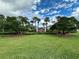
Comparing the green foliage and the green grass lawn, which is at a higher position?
the green foliage

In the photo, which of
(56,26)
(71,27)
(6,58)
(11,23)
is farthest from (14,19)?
(6,58)

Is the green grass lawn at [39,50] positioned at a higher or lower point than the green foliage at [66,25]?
lower

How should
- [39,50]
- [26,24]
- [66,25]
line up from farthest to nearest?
[26,24] → [66,25] → [39,50]

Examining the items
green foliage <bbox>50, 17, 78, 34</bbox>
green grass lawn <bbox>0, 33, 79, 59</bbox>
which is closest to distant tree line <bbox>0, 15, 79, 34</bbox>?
green foliage <bbox>50, 17, 78, 34</bbox>

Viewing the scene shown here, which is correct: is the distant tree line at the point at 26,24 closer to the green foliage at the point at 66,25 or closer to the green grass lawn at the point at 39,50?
the green foliage at the point at 66,25

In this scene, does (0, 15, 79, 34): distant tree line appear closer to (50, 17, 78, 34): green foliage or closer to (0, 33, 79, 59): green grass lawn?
(50, 17, 78, 34): green foliage

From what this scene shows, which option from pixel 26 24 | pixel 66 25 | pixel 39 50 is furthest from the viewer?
pixel 26 24

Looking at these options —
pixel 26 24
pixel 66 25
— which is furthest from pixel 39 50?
pixel 26 24

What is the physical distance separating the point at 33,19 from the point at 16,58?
80221 millimetres

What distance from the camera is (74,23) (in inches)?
2539

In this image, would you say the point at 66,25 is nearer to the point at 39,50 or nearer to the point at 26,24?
the point at 26,24

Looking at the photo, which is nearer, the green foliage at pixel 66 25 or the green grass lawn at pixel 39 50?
the green grass lawn at pixel 39 50

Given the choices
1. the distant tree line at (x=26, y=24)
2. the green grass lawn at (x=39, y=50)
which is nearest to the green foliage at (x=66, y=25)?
the distant tree line at (x=26, y=24)

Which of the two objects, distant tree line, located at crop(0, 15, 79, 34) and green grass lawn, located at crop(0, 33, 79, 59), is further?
distant tree line, located at crop(0, 15, 79, 34)
